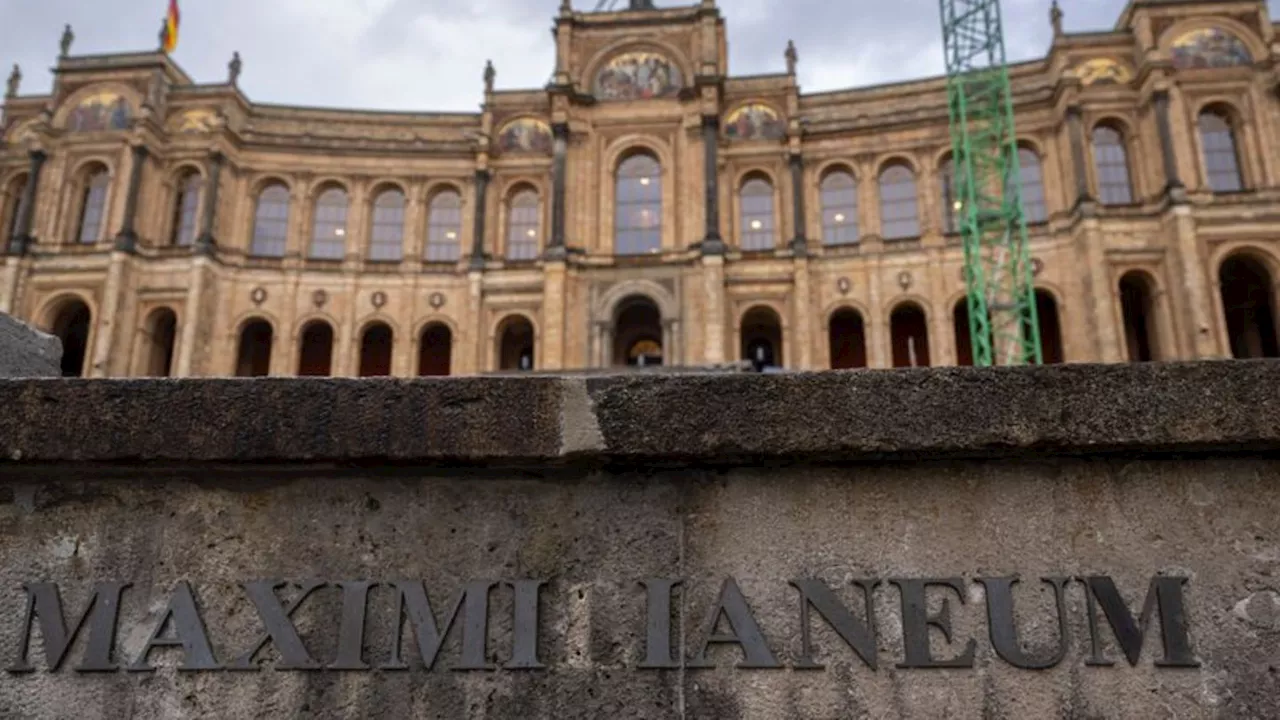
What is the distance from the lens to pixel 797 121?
32812 millimetres

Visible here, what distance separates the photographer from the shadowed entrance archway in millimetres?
31547

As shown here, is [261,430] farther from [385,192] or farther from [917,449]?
[385,192]

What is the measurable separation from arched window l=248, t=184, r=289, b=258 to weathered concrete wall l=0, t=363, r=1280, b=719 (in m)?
33.1

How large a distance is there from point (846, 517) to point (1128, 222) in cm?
3159

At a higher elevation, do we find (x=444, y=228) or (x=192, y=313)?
(x=444, y=228)

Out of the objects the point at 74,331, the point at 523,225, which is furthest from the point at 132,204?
the point at 523,225

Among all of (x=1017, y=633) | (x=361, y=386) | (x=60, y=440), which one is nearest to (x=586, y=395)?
(x=361, y=386)

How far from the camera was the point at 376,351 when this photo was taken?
1379 inches

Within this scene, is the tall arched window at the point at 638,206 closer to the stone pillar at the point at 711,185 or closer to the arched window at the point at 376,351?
the stone pillar at the point at 711,185

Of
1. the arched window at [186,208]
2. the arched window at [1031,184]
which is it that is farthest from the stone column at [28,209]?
the arched window at [1031,184]

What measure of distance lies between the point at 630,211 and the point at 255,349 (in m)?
15.2

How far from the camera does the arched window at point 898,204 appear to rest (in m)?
32.3

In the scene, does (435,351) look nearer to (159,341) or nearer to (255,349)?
(255,349)

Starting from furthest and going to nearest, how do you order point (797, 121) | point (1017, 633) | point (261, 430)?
point (797, 121) → point (261, 430) → point (1017, 633)
